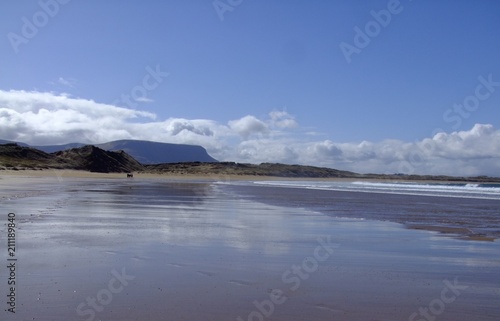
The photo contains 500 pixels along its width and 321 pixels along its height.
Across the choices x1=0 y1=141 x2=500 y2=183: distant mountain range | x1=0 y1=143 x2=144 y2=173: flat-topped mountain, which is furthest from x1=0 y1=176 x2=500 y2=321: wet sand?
x1=0 y1=143 x2=144 y2=173: flat-topped mountain

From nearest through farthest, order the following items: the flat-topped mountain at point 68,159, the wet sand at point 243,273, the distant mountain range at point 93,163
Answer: the wet sand at point 243,273 → the flat-topped mountain at point 68,159 → the distant mountain range at point 93,163

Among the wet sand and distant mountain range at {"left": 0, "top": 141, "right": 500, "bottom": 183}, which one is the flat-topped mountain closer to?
distant mountain range at {"left": 0, "top": 141, "right": 500, "bottom": 183}

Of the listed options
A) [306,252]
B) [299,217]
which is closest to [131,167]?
[299,217]

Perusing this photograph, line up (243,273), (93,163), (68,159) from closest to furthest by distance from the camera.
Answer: (243,273)
(68,159)
(93,163)

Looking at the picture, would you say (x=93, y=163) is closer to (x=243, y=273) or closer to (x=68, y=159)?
(x=68, y=159)

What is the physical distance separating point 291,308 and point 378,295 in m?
1.63

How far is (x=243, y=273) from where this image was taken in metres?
9.20

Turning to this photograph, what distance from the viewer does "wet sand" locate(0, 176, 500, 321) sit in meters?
7.01

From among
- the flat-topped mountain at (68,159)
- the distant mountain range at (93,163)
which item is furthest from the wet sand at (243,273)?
the flat-topped mountain at (68,159)

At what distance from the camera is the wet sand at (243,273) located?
7.01 metres

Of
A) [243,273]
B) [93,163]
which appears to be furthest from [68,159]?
[243,273]

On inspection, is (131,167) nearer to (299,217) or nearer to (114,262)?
(299,217)

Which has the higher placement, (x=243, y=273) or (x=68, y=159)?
(x=68, y=159)

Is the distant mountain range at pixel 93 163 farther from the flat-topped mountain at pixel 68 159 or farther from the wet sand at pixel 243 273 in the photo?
the wet sand at pixel 243 273
